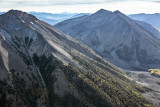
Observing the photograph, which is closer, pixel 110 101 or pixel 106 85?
pixel 110 101

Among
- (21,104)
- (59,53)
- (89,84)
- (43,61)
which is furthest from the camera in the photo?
(59,53)

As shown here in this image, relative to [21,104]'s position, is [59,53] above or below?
above

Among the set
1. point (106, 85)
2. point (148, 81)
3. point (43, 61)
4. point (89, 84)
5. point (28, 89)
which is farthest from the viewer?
point (148, 81)

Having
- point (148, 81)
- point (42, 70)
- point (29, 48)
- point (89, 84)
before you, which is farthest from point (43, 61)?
point (148, 81)

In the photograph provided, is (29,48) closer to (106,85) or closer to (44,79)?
(44,79)

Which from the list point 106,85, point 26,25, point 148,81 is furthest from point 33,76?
point 148,81

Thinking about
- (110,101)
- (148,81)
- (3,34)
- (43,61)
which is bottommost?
(148,81)

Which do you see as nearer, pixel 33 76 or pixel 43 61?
pixel 33 76

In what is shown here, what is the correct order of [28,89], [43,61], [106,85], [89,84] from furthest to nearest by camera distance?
[43,61]
[106,85]
[89,84]
[28,89]

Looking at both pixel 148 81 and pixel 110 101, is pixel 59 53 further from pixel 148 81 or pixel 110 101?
pixel 148 81
